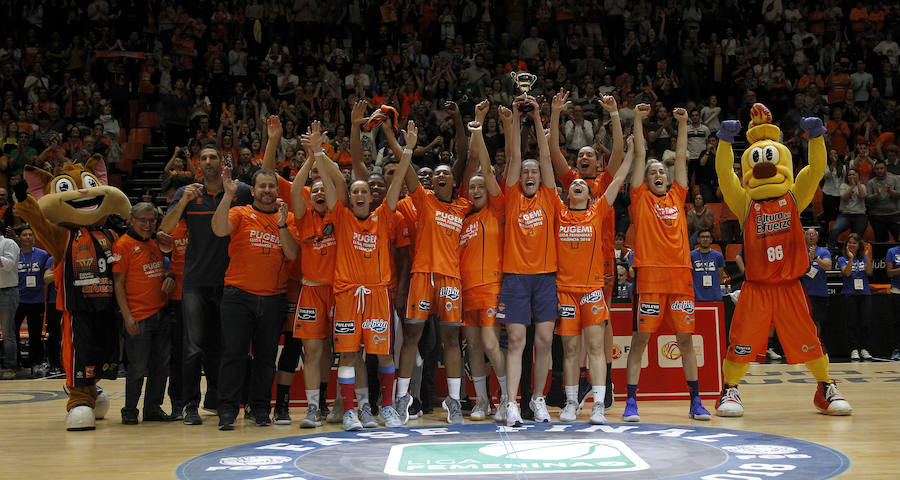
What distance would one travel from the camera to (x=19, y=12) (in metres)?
17.4

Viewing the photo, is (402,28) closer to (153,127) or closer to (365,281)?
(153,127)

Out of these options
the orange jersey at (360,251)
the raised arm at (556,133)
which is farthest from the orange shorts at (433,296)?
the raised arm at (556,133)

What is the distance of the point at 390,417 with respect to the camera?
6348 millimetres

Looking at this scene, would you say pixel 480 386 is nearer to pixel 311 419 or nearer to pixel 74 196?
pixel 311 419

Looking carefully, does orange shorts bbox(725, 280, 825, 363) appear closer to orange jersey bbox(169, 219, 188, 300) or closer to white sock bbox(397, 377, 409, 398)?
white sock bbox(397, 377, 409, 398)

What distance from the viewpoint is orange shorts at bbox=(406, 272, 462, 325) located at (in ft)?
20.9

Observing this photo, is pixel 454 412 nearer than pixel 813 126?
Yes

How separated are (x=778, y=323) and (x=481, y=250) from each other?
2.36m

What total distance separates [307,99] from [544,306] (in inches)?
362

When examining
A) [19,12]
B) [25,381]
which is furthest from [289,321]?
[19,12]

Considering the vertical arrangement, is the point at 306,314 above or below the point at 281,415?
above

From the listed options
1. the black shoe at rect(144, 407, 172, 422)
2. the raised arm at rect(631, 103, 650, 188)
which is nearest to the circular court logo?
the black shoe at rect(144, 407, 172, 422)

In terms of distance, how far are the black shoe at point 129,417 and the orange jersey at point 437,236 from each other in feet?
8.04

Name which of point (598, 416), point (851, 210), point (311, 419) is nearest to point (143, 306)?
point (311, 419)
